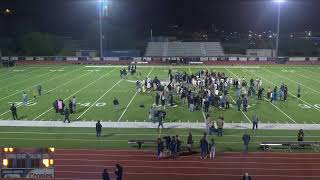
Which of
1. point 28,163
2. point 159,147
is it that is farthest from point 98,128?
point 28,163

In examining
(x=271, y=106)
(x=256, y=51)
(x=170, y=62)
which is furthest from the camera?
(x=256, y=51)

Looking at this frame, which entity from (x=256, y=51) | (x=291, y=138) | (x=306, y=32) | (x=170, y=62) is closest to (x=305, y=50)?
(x=256, y=51)

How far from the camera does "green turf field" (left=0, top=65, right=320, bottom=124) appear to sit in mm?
26078

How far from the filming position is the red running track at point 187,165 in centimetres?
1619

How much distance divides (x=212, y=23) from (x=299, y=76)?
6683 centimetres

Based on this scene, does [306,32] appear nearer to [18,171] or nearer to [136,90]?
[136,90]

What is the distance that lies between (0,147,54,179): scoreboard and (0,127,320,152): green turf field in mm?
7793

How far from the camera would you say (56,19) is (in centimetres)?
9675

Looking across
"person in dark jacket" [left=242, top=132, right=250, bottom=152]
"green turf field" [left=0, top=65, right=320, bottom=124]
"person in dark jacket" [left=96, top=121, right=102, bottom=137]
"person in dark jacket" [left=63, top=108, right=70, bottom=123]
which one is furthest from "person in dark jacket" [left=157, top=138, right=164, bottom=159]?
"person in dark jacket" [left=63, top=108, right=70, bottom=123]

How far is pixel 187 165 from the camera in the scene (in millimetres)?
17391

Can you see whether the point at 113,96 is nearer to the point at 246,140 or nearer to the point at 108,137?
the point at 108,137

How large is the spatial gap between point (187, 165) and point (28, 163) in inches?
283

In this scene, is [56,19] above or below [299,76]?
above

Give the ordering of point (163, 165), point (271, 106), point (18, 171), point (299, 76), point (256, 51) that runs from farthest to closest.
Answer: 1. point (256, 51)
2. point (299, 76)
3. point (271, 106)
4. point (163, 165)
5. point (18, 171)
